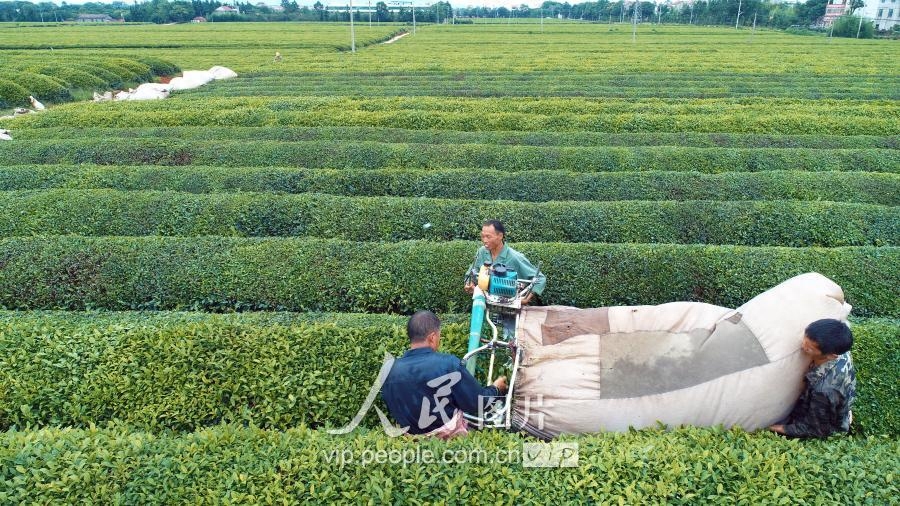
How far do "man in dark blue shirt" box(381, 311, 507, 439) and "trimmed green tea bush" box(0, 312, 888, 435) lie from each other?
90 centimetres

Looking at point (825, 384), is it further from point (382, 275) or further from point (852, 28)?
point (852, 28)

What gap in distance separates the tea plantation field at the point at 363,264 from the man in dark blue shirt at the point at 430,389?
0.84 feet

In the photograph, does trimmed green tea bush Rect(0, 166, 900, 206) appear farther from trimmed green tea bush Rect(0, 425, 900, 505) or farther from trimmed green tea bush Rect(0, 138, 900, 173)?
trimmed green tea bush Rect(0, 425, 900, 505)

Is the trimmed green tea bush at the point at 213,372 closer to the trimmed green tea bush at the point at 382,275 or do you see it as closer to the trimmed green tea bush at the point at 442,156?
the trimmed green tea bush at the point at 382,275

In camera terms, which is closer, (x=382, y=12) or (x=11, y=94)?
(x=11, y=94)

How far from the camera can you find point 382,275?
7.53 m

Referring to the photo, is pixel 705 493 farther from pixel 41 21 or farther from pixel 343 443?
pixel 41 21

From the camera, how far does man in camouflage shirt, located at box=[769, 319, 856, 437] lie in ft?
12.5

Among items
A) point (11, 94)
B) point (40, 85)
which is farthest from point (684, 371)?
point (40, 85)

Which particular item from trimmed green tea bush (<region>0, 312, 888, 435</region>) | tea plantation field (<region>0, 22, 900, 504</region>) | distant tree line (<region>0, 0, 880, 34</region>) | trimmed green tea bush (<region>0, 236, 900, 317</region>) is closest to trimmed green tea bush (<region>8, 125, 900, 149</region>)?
tea plantation field (<region>0, 22, 900, 504</region>)

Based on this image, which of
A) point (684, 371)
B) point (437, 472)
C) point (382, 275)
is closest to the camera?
point (437, 472)

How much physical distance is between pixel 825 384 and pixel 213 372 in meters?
4.87

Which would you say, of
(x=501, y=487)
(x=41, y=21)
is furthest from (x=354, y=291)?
(x=41, y=21)

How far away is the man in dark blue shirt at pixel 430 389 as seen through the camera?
3.91m
